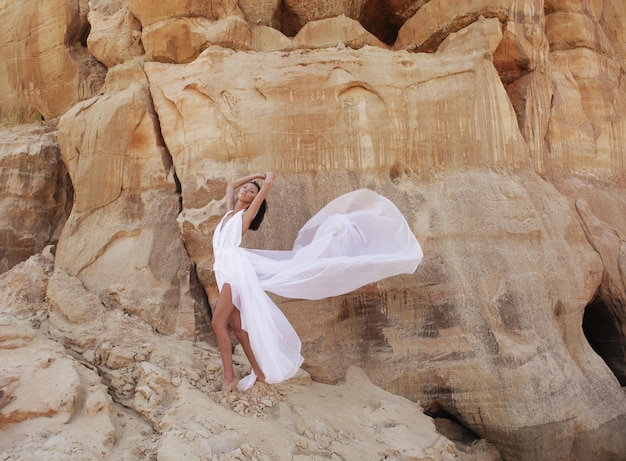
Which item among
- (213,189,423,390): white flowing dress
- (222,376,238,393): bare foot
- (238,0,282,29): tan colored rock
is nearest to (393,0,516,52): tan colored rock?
(238,0,282,29): tan colored rock

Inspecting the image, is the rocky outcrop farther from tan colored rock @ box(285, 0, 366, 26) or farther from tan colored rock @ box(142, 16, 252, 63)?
tan colored rock @ box(285, 0, 366, 26)

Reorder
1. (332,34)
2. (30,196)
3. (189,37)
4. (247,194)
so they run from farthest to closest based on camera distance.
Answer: (30,196) → (332,34) → (189,37) → (247,194)

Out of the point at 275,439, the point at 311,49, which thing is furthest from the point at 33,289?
the point at 311,49

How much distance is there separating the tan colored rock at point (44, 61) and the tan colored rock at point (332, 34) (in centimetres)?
283

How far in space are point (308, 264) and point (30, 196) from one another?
12.9ft

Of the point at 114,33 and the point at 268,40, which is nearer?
the point at 268,40

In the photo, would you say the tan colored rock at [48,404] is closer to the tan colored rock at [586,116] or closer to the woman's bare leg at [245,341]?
the woman's bare leg at [245,341]

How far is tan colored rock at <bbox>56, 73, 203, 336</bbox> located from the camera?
4996 mm

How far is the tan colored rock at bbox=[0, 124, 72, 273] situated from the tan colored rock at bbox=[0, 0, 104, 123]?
→ 3.24 feet

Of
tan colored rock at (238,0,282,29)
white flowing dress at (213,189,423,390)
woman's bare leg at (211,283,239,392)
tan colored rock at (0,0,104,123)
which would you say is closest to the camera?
white flowing dress at (213,189,423,390)

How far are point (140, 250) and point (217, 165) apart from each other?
3.47 ft

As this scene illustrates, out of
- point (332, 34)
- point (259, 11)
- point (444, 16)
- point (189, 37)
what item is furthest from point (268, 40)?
point (444, 16)

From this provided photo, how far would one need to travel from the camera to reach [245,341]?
3.87 metres

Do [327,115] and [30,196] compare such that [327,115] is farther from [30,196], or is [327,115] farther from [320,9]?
[30,196]
